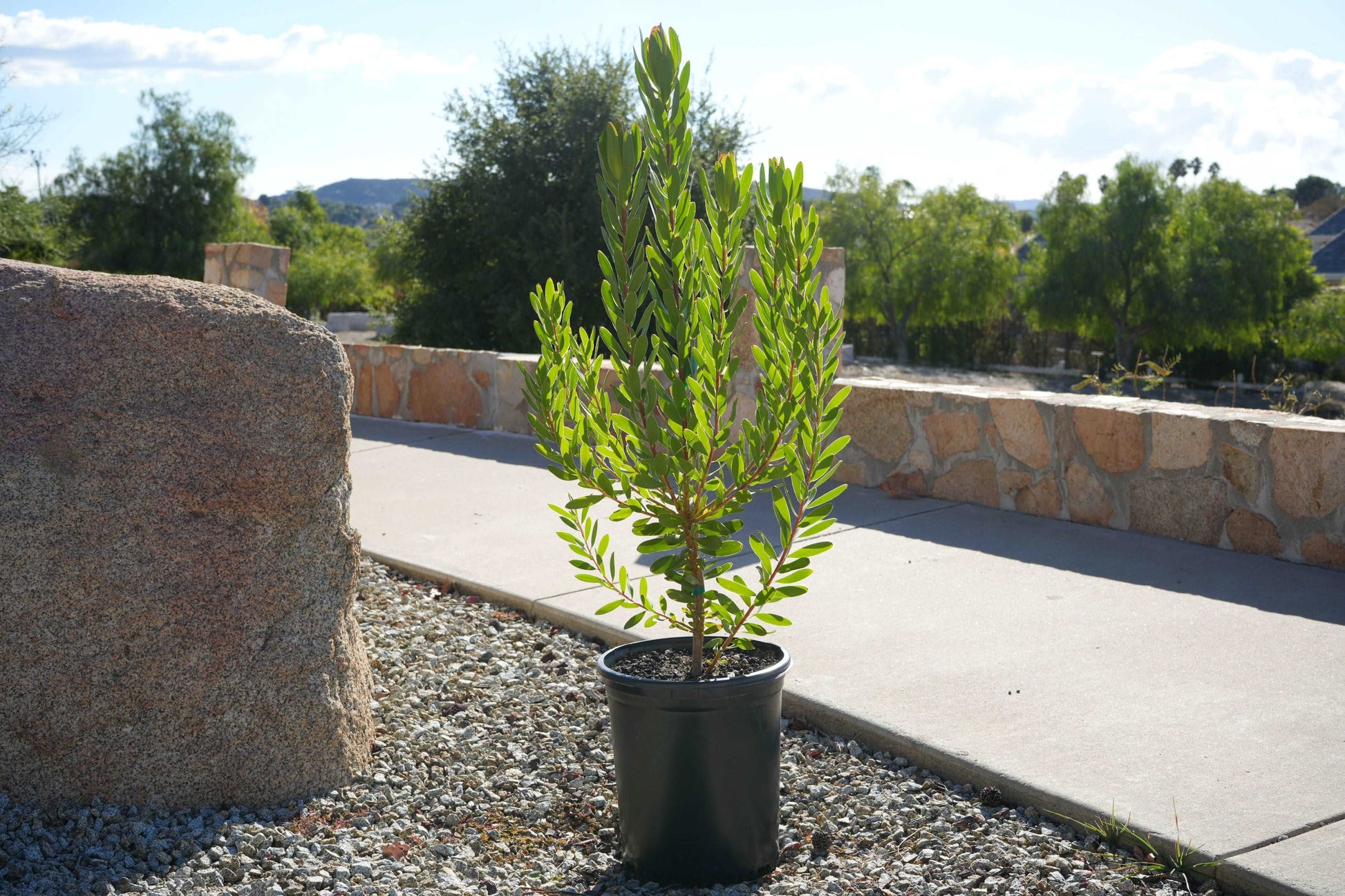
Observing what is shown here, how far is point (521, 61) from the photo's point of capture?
63.9 feet

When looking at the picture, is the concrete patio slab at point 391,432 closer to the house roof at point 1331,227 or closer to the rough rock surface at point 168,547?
the rough rock surface at point 168,547

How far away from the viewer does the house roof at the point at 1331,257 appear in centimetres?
5691

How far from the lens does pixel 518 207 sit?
Answer: 18500 mm

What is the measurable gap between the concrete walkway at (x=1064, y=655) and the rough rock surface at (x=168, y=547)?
1.59 metres

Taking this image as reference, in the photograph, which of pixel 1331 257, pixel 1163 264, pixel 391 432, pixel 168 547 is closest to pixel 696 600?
pixel 168 547

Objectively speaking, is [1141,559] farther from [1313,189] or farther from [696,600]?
[1313,189]

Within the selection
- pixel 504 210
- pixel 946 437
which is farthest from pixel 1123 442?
pixel 504 210

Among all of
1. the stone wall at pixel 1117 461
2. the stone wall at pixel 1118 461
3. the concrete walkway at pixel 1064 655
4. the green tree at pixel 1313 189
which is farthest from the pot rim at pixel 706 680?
the green tree at pixel 1313 189

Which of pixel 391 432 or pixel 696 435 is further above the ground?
pixel 696 435

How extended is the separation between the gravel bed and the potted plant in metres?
0.22

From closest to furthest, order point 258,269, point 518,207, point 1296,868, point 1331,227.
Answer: point 1296,868 < point 258,269 < point 518,207 < point 1331,227

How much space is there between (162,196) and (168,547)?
3732 cm

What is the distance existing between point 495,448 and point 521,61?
1213cm

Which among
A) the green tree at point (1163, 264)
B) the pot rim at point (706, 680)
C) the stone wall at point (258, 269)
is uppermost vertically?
the green tree at point (1163, 264)
